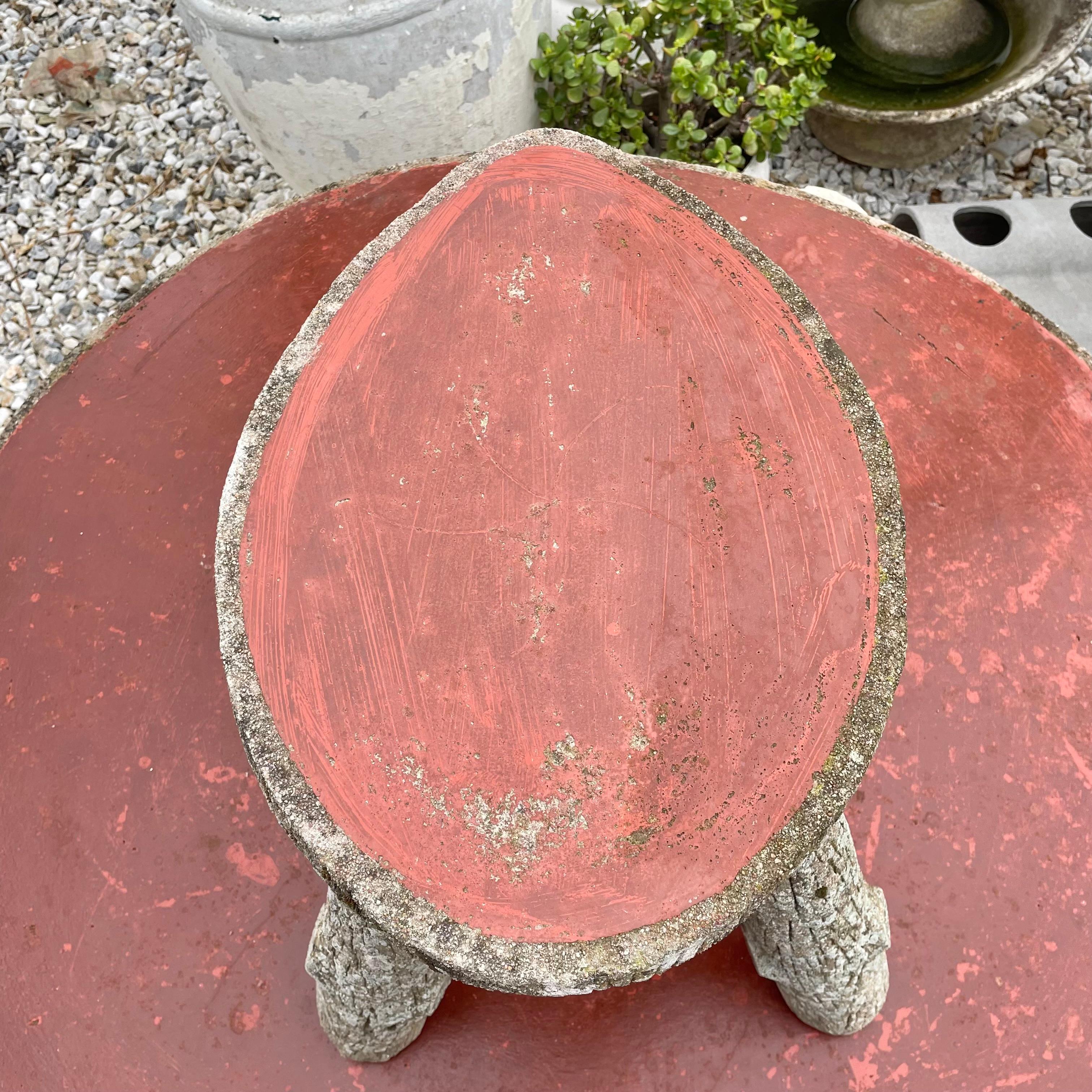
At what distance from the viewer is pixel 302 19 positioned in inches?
67.7

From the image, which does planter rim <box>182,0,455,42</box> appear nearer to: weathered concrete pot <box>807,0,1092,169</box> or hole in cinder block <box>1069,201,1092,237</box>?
weathered concrete pot <box>807,0,1092,169</box>

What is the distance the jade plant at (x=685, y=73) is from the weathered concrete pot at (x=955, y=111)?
380 millimetres

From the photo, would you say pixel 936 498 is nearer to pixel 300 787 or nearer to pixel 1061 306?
pixel 1061 306

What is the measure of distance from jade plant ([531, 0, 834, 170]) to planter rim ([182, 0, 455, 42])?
50 centimetres

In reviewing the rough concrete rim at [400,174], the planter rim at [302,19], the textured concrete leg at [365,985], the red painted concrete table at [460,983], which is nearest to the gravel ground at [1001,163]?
the rough concrete rim at [400,174]

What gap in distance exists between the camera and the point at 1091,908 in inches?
56.1

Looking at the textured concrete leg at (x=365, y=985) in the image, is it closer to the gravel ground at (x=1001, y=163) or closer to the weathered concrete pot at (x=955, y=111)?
the weathered concrete pot at (x=955, y=111)

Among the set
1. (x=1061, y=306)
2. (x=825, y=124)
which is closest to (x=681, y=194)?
(x=1061, y=306)

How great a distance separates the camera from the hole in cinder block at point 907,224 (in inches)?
95.5

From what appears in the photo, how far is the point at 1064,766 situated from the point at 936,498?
1.61 ft

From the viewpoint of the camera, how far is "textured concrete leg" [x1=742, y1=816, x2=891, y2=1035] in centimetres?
119

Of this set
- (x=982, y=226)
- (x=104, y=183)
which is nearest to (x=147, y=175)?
(x=104, y=183)

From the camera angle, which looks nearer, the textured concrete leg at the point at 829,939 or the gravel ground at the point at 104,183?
the textured concrete leg at the point at 829,939

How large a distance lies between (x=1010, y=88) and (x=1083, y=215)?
1.32 ft
